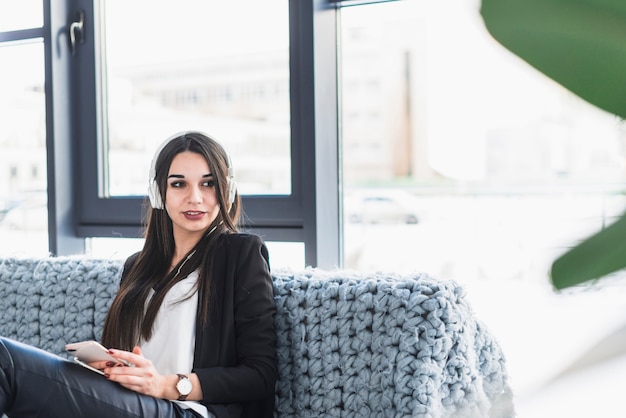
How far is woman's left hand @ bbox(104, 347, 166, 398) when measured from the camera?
4.62 feet

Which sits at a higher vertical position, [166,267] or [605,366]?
[605,366]

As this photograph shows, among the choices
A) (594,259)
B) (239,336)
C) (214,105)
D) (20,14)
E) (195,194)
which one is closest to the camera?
(594,259)

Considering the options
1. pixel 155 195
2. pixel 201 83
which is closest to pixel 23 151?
pixel 201 83

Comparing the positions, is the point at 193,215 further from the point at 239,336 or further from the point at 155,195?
the point at 239,336

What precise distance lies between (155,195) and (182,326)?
340 millimetres

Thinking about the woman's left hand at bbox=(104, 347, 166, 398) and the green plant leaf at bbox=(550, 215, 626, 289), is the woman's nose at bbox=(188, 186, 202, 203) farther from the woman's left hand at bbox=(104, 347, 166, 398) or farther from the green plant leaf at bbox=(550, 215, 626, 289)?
the green plant leaf at bbox=(550, 215, 626, 289)

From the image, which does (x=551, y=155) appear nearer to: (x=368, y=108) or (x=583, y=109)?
(x=583, y=109)

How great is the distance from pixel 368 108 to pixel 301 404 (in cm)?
80

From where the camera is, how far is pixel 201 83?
213 centimetres

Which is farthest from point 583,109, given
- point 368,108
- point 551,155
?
point 368,108

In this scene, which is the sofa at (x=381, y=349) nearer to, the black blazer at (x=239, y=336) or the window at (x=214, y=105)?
the black blazer at (x=239, y=336)

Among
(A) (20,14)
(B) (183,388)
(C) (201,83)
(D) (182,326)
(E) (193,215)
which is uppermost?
(A) (20,14)

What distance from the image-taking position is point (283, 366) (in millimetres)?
1527

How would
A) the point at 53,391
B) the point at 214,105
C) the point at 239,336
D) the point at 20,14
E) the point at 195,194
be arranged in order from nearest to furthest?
the point at 53,391
the point at 239,336
the point at 195,194
the point at 214,105
the point at 20,14
